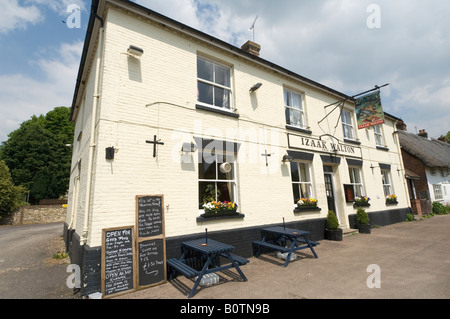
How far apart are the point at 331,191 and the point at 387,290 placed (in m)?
6.37

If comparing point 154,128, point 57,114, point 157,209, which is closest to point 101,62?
point 154,128

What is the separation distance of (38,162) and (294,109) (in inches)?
1125

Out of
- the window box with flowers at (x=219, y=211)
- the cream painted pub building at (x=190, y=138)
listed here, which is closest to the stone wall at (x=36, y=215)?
the cream painted pub building at (x=190, y=138)

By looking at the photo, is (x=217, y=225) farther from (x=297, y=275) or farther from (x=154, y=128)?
(x=154, y=128)

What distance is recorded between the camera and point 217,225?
235 inches

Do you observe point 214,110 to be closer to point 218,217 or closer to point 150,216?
point 218,217

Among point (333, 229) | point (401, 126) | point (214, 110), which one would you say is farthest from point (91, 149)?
point (401, 126)

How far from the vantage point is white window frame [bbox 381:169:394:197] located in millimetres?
12795

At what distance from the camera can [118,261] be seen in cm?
432

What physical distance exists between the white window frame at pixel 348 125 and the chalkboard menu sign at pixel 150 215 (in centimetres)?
1005

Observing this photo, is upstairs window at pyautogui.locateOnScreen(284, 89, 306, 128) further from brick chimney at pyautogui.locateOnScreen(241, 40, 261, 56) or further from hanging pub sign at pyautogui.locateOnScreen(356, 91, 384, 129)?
hanging pub sign at pyautogui.locateOnScreen(356, 91, 384, 129)

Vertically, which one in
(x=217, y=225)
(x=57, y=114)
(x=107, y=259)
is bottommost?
(x=107, y=259)

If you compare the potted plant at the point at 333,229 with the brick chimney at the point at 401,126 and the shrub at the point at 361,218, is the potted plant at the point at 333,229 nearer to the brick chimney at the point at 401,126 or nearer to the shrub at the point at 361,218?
the shrub at the point at 361,218
